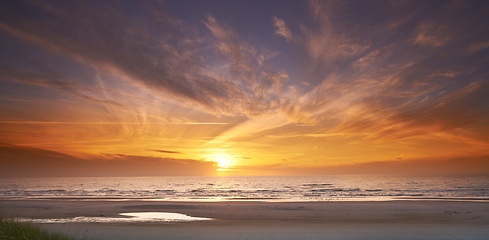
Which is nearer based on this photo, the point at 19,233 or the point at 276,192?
the point at 19,233

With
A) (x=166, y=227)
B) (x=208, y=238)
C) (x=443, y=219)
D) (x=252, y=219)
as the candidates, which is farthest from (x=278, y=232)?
(x=443, y=219)

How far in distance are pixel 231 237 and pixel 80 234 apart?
899 centimetres

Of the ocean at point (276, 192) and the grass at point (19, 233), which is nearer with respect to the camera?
the grass at point (19, 233)

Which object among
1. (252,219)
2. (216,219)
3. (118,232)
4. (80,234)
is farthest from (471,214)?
(80,234)

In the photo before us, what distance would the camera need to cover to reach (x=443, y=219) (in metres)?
22.4

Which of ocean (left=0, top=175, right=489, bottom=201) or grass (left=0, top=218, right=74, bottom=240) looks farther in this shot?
ocean (left=0, top=175, right=489, bottom=201)

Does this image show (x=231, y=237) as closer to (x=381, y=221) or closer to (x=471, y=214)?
(x=381, y=221)

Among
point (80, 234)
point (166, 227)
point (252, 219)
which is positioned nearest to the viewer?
point (80, 234)

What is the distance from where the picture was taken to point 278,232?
17156 mm

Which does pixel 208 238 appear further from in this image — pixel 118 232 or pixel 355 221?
pixel 355 221

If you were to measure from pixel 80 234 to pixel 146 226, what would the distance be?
12.9 ft

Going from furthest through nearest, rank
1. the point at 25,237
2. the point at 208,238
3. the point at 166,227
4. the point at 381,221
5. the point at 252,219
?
the point at 252,219
the point at 381,221
the point at 166,227
the point at 208,238
the point at 25,237

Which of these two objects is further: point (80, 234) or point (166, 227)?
point (166, 227)

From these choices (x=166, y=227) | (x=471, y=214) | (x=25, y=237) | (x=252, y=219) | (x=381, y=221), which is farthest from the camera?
(x=471, y=214)
